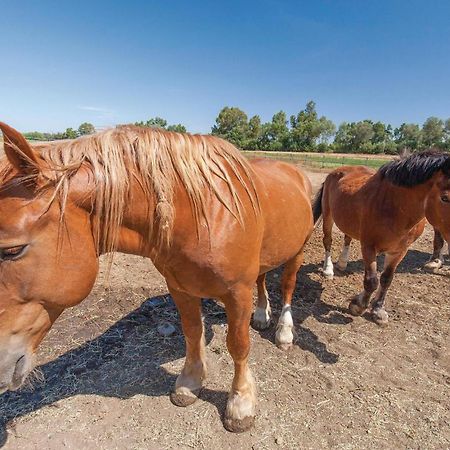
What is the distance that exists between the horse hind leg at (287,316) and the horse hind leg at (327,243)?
5.43 feet

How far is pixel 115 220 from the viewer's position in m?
1.35

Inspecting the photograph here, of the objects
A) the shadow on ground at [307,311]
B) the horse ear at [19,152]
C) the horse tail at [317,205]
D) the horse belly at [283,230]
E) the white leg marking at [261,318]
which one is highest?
the horse ear at [19,152]

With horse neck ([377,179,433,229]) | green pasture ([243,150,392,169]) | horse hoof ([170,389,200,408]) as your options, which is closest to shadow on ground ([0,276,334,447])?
horse hoof ([170,389,200,408])

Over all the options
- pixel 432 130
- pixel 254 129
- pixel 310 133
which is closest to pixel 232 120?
pixel 254 129

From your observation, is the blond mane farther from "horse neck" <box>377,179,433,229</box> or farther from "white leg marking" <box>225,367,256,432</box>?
"horse neck" <box>377,179,433,229</box>

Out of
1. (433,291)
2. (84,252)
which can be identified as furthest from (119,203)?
(433,291)

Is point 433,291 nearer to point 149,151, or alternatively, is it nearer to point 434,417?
point 434,417

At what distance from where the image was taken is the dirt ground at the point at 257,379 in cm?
204

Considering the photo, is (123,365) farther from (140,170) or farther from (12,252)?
(140,170)

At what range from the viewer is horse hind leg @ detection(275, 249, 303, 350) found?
2.98 metres

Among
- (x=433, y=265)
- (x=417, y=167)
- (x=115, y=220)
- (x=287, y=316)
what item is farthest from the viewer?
(x=433, y=265)

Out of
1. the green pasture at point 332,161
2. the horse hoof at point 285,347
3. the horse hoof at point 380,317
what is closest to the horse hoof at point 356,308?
the horse hoof at point 380,317

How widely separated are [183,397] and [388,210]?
2636 mm

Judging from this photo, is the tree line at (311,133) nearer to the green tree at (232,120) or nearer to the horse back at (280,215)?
the green tree at (232,120)
